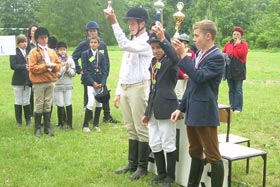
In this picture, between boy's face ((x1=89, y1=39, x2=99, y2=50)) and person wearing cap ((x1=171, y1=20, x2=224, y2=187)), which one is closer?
person wearing cap ((x1=171, y1=20, x2=224, y2=187))

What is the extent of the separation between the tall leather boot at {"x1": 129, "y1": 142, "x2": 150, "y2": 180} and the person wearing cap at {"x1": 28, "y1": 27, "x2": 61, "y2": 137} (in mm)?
2543

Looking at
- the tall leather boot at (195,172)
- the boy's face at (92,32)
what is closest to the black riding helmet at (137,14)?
the tall leather boot at (195,172)

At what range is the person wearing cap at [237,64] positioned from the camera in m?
9.12

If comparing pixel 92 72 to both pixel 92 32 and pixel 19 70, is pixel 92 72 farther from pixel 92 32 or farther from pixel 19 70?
pixel 19 70

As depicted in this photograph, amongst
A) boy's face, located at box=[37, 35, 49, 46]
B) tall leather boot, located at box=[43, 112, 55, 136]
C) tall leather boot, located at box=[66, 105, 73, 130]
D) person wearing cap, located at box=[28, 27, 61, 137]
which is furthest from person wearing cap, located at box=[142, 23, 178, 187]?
tall leather boot, located at box=[66, 105, 73, 130]

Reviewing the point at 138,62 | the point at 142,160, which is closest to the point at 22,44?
the point at 138,62

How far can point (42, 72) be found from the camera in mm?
6758

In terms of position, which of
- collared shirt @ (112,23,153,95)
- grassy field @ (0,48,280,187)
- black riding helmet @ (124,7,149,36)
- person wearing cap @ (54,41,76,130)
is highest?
black riding helmet @ (124,7,149,36)

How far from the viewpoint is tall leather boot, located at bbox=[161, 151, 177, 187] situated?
4559mm

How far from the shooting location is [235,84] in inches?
370

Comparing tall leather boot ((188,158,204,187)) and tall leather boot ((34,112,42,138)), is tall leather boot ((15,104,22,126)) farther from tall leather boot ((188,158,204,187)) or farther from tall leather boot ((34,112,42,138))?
tall leather boot ((188,158,204,187))

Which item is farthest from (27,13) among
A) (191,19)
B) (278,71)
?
(278,71)

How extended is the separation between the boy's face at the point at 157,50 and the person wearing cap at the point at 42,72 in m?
2.78

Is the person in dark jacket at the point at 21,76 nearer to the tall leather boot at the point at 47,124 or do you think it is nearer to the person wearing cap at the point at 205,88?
the tall leather boot at the point at 47,124
